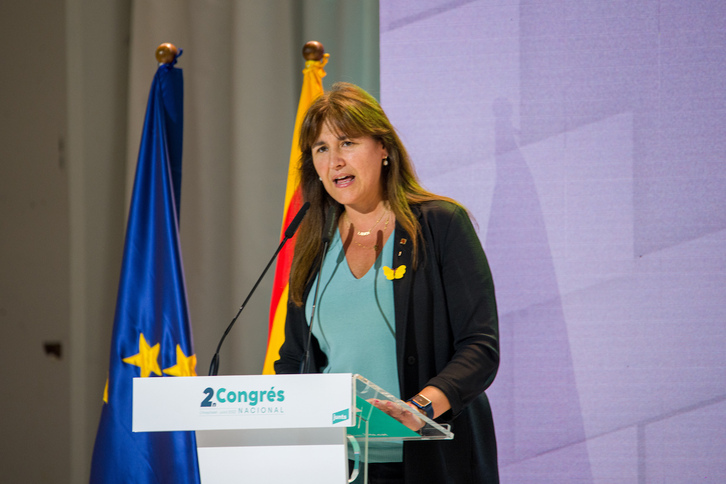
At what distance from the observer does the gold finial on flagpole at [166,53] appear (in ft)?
8.32

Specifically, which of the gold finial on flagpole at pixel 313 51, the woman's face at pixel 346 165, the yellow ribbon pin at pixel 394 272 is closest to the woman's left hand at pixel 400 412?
the yellow ribbon pin at pixel 394 272

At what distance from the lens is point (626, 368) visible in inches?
94.6

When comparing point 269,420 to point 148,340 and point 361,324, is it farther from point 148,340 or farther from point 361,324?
point 148,340

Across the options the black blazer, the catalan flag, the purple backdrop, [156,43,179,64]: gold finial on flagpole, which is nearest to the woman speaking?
the black blazer

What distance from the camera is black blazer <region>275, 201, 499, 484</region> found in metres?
1.50

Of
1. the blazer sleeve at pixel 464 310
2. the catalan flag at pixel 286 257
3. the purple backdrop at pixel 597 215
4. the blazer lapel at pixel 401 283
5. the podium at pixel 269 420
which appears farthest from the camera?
the catalan flag at pixel 286 257

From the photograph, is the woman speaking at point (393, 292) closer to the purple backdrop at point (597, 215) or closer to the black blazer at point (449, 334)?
the black blazer at point (449, 334)

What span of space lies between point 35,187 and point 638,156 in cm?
270

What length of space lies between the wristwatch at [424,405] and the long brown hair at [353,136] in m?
0.50

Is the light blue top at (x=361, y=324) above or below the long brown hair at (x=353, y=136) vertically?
below

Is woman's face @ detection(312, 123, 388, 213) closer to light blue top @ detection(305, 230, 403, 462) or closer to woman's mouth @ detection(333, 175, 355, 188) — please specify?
woman's mouth @ detection(333, 175, 355, 188)

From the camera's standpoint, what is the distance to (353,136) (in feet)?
5.79

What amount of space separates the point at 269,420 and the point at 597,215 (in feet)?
5.67

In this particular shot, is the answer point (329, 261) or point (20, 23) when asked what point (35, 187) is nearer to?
point (20, 23)
